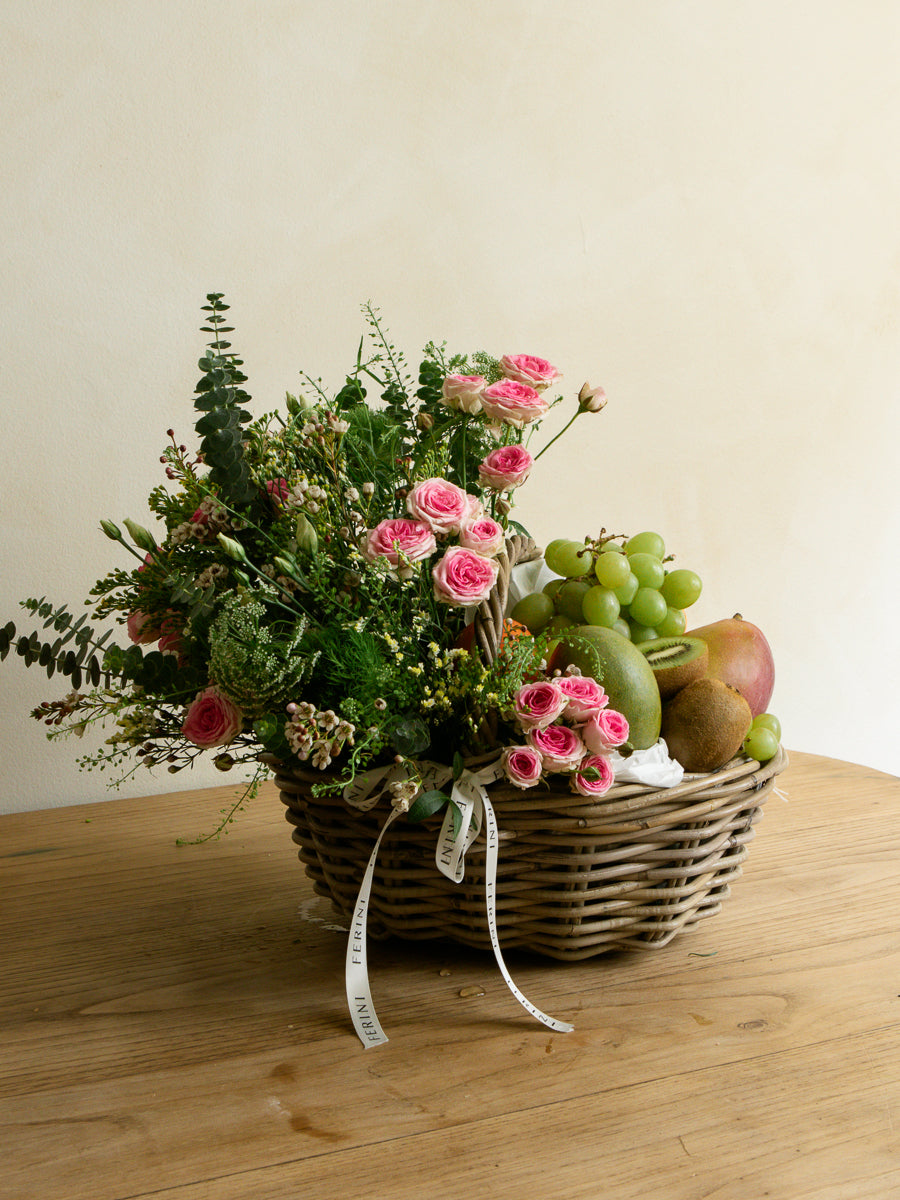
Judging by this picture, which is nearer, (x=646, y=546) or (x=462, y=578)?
(x=462, y=578)

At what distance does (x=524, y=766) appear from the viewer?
2.17ft

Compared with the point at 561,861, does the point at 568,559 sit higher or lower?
higher

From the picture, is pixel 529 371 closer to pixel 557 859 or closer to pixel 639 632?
pixel 639 632

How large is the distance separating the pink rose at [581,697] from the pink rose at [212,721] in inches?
9.2

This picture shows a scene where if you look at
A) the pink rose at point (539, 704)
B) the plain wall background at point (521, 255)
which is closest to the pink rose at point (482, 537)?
the pink rose at point (539, 704)

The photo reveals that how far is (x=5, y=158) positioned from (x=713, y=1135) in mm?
1237

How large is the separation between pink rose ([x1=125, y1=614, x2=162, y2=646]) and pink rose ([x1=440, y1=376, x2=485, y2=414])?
30 centimetres

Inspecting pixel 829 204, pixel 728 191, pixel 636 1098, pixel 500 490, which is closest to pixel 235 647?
pixel 500 490

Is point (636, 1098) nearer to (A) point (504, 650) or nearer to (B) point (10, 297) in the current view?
(A) point (504, 650)

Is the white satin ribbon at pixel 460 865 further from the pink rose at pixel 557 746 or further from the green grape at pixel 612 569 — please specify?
the green grape at pixel 612 569

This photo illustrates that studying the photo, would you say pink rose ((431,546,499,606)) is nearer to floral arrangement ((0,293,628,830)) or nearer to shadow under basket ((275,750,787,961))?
floral arrangement ((0,293,628,830))

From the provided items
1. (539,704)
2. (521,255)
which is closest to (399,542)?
(539,704)

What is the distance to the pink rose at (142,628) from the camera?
2.69ft

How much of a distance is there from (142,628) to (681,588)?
1.57 ft
